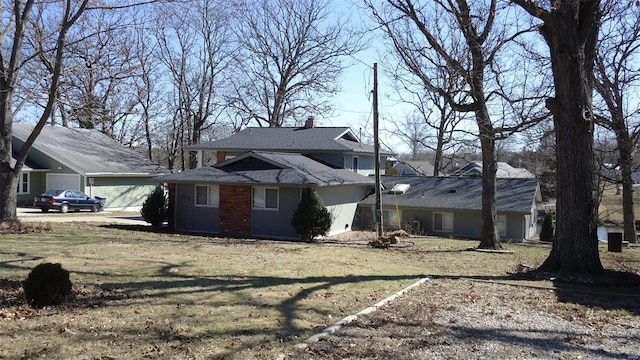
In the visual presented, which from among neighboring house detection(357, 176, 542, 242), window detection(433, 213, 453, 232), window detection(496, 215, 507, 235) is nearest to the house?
neighboring house detection(357, 176, 542, 242)

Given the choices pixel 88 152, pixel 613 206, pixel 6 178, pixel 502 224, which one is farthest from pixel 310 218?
pixel 613 206

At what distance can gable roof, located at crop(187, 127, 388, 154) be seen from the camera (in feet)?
102

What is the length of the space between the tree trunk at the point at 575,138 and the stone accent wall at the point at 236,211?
1407 centimetres

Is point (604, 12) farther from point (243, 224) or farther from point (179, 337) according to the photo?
point (243, 224)

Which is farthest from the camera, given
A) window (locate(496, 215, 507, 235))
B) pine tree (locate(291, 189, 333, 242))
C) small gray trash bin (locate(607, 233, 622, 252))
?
window (locate(496, 215, 507, 235))

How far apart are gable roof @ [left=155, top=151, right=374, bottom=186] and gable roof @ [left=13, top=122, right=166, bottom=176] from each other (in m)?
12.3

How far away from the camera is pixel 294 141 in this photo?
32625mm

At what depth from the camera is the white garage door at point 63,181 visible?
33906mm

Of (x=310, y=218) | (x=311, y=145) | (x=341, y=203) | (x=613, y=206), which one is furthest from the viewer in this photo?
(x=613, y=206)

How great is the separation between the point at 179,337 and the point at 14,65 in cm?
1525

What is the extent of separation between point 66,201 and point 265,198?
1405cm

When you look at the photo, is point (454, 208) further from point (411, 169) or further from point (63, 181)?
point (411, 169)

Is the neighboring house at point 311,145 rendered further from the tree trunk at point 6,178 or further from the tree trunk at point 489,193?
the tree trunk at point 6,178

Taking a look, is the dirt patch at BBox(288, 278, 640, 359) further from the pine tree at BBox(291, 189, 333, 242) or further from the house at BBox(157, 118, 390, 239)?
the house at BBox(157, 118, 390, 239)
